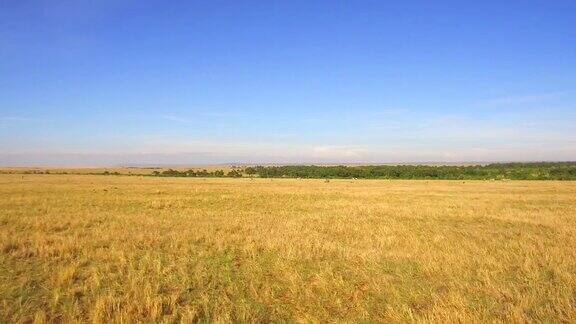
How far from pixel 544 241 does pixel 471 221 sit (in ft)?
22.7

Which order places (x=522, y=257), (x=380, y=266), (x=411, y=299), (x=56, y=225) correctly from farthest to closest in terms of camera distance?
1. (x=56, y=225)
2. (x=522, y=257)
3. (x=380, y=266)
4. (x=411, y=299)

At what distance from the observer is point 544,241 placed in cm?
1509

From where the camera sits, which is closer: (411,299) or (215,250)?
(411,299)

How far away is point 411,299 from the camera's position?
29.5 feet

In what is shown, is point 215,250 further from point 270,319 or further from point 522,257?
point 522,257

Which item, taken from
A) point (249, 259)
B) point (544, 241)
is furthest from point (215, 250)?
point (544, 241)

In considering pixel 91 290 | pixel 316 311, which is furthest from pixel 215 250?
pixel 316 311

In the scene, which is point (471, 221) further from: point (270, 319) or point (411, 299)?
point (270, 319)

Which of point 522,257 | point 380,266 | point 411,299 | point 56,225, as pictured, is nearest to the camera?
point 411,299

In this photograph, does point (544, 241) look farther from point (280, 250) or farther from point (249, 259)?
point (249, 259)

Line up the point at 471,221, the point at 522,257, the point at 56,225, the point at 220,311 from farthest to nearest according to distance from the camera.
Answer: the point at 471,221, the point at 56,225, the point at 522,257, the point at 220,311

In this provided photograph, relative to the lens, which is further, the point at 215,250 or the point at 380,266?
the point at 215,250

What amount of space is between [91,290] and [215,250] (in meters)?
4.61

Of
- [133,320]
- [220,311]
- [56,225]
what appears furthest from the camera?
[56,225]
